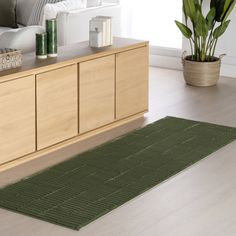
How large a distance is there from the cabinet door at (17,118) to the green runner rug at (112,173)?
247 mm

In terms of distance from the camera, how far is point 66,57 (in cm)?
516

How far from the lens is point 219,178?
459 centimetres

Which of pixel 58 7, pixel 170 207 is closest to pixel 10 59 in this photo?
pixel 170 207

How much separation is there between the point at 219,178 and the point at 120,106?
52.4 inches

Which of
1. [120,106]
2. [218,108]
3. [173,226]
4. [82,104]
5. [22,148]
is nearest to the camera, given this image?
[173,226]

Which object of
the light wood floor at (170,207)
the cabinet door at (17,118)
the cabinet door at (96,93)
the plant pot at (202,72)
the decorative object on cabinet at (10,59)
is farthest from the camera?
the plant pot at (202,72)

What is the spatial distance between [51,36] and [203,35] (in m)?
2.01

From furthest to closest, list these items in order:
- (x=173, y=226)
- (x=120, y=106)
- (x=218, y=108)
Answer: (x=218, y=108) → (x=120, y=106) → (x=173, y=226)

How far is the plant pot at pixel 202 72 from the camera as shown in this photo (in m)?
6.85

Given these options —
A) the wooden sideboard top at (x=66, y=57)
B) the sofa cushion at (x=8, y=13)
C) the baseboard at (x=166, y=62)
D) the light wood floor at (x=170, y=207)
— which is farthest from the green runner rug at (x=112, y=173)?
the sofa cushion at (x=8, y=13)

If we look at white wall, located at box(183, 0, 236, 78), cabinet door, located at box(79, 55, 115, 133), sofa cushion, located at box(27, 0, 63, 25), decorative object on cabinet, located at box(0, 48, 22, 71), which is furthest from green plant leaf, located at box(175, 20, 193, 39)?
decorative object on cabinet, located at box(0, 48, 22, 71)

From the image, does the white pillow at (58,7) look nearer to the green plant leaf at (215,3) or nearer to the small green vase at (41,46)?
the green plant leaf at (215,3)

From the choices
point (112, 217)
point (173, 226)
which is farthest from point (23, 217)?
point (173, 226)

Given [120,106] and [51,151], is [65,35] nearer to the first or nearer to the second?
[120,106]
